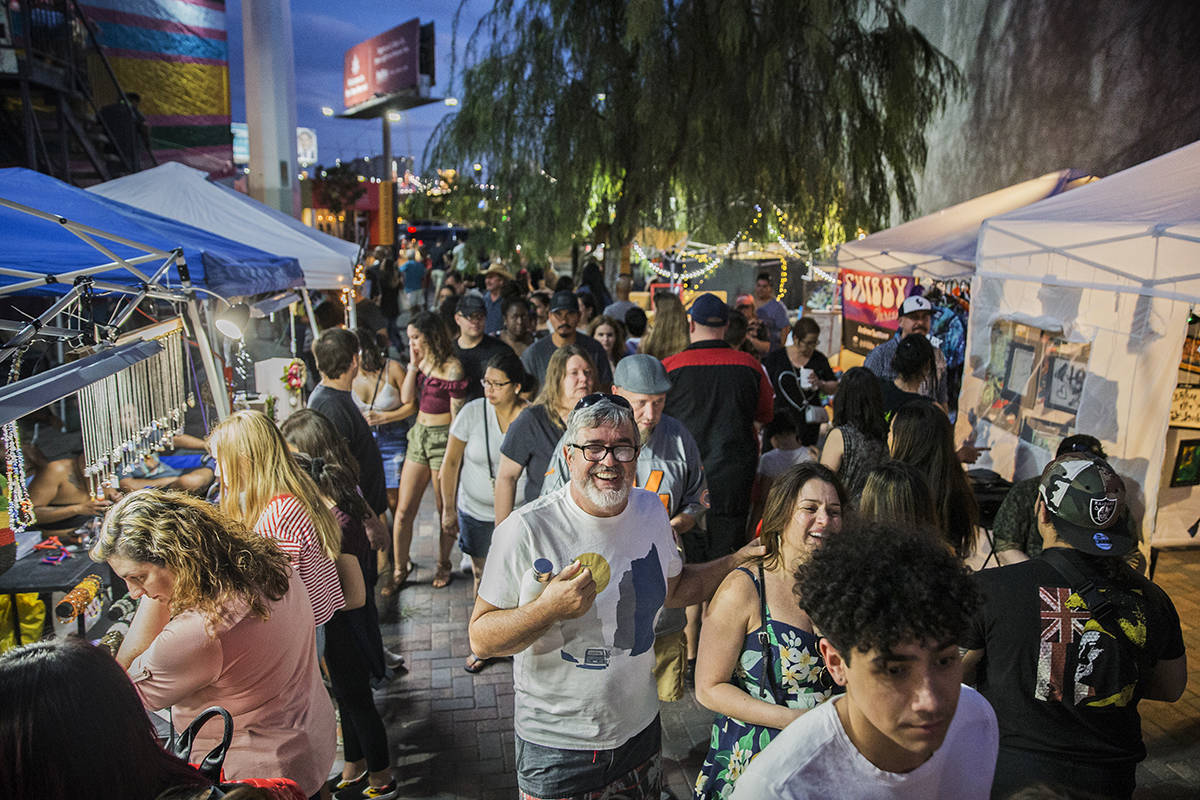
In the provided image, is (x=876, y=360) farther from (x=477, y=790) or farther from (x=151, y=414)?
(x=151, y=414)

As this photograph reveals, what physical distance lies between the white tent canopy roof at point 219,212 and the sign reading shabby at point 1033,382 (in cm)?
591

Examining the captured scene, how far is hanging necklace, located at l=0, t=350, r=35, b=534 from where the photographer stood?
123 inches

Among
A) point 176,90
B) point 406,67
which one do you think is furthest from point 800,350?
point 406,67

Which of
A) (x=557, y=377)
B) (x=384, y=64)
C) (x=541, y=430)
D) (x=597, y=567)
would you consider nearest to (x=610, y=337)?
(x=557, y=377)

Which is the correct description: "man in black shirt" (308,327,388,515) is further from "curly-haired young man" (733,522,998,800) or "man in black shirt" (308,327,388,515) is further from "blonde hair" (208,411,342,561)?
"curly-haired young man" (733,522,998,800)

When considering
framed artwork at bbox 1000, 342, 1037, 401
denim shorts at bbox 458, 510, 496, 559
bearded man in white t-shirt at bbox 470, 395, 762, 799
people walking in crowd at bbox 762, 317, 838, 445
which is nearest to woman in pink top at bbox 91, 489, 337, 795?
bearded man in white t-shirt at bbox 470, 395, 762, 799

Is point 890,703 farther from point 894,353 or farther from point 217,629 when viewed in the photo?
point 894,353

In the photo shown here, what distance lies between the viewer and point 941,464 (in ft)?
12.0

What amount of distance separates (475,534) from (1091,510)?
11.2 ft

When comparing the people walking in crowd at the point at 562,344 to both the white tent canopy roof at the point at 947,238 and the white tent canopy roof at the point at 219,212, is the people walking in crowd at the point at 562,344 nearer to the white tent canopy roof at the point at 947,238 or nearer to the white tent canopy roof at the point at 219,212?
the white tent canopy roof at the point at 219,212

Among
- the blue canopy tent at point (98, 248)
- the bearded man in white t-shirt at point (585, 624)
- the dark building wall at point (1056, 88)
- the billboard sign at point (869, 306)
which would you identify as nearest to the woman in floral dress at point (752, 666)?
the bearded man in white t-shirt at point (585, 624)

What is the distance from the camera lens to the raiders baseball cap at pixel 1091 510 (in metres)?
Result: 2.37

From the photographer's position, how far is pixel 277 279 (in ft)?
18.0

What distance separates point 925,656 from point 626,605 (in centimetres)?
110
